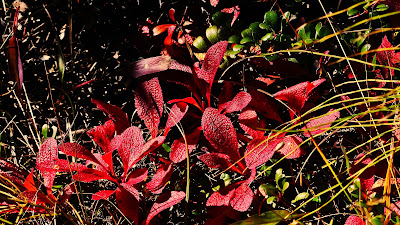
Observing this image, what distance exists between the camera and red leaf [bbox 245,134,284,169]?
2.97 feet

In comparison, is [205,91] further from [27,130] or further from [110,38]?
[27,130]

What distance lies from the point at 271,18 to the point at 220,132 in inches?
14.2

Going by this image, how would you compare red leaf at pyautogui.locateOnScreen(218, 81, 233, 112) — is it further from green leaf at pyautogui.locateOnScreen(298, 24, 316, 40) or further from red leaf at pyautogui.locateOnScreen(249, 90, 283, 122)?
green leaf at pyautogui.locateOnScreen(298, 24, 316, 40)

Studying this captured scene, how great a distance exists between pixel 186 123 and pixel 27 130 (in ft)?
1.99

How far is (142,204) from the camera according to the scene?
1084 mm

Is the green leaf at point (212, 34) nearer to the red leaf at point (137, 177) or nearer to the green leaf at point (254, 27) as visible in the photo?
the green leaf at point (254, 27)

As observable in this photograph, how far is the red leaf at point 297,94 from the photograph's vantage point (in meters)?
0.96

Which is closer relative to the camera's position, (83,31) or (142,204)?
(142,204)

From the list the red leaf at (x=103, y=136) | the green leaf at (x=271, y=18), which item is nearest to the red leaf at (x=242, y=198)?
the red leaf at (x=103, y=136)

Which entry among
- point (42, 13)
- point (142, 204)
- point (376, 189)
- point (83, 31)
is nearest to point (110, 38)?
point (83, 31)

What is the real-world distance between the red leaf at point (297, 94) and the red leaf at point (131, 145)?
0.38 meters

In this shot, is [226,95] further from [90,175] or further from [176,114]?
[90,175]

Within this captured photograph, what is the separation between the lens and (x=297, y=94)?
3.15 feet

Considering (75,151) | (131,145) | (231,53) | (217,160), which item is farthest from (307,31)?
(75,151)
